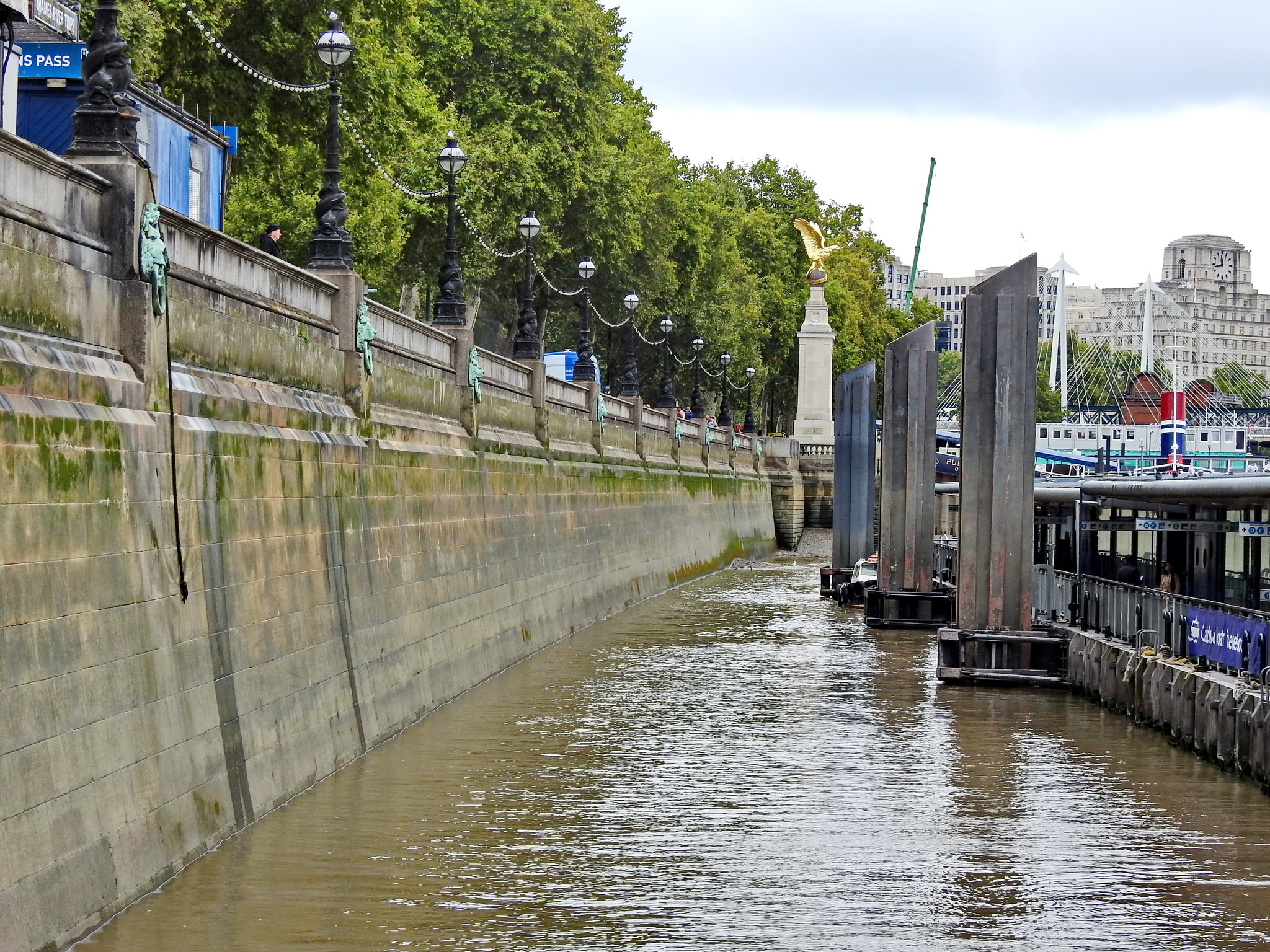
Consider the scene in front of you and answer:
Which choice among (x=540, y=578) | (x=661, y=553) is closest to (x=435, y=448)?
(x=540, y=578)

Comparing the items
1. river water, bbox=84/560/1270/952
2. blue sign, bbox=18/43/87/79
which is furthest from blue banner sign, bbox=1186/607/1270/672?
blue sign, bbox=18/43/87/79

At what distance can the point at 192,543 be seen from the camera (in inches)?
563

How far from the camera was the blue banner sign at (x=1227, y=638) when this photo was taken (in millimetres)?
18047

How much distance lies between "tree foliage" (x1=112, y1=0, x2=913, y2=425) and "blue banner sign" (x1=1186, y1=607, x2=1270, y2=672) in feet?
60.7

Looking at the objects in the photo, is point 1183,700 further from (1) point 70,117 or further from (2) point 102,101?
(1) point 70,117

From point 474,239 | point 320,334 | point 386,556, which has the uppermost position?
point 474,239

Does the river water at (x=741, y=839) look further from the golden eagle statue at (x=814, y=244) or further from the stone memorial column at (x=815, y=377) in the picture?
the golden eagle statue at (x=814, y=244)

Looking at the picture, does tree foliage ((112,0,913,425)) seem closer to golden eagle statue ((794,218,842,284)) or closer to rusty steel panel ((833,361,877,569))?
golden eagle statue ((794,218,842,284))

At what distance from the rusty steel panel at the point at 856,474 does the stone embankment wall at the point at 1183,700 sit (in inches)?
935

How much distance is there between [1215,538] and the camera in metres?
22.5

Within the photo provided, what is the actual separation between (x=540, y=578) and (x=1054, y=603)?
841 centimetres

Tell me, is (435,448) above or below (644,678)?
above

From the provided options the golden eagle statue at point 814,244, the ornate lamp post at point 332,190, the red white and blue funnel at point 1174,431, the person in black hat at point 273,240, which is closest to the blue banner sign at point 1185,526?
the ornate lamp post at point 332,190

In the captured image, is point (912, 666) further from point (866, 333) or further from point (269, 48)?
point (866, 333)
